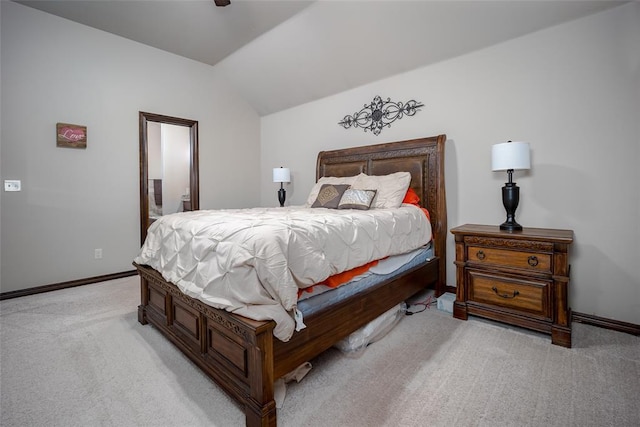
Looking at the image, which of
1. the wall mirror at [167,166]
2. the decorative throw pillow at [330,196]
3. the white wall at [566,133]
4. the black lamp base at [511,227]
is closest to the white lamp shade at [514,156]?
the white wall at [566,133]

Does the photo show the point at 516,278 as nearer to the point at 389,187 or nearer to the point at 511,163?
the point at 511,163

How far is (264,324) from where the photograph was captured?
4.15 feet

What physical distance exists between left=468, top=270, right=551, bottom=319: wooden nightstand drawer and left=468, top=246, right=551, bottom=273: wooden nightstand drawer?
10 centimetres

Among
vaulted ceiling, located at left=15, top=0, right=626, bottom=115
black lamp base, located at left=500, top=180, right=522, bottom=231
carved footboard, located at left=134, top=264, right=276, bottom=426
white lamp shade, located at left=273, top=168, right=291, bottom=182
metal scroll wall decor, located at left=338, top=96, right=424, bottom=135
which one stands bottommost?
carved footboard, located at left=134, top=264, right=276, bottom=426

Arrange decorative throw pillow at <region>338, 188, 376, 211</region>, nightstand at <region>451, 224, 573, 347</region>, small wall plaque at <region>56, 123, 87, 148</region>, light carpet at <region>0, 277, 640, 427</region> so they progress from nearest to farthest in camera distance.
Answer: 1. light carpet at <region>0, 277, 640, 427</region>
2. nightstand at <region>451, 224, 573, 347</region>
3. decorative throw pillow at <region>338, 188, 376, 211</region>
4. small wall plaque at <region>56, 123, 87, 148</region>

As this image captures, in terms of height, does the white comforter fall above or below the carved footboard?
above

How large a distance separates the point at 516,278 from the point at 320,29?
3.11m

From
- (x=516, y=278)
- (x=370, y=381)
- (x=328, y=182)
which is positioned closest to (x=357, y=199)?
(x=328, y=182)

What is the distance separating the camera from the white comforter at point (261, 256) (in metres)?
1.32

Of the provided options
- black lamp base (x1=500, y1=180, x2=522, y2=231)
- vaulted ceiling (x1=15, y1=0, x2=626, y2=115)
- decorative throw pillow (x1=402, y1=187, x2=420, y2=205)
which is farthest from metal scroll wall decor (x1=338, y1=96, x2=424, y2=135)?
black lamp base (x1=500, y1=180, x2=522, y2=231)

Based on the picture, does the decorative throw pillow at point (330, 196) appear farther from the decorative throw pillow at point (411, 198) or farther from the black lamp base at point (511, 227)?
the black lamp base at point (511, 227)

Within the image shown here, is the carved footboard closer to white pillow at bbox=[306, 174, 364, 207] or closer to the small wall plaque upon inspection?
white pillow at bbox=[306, 174, 364, 207]

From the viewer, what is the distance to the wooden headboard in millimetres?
2957

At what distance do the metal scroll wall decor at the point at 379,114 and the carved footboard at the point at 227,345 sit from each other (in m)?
2.85
